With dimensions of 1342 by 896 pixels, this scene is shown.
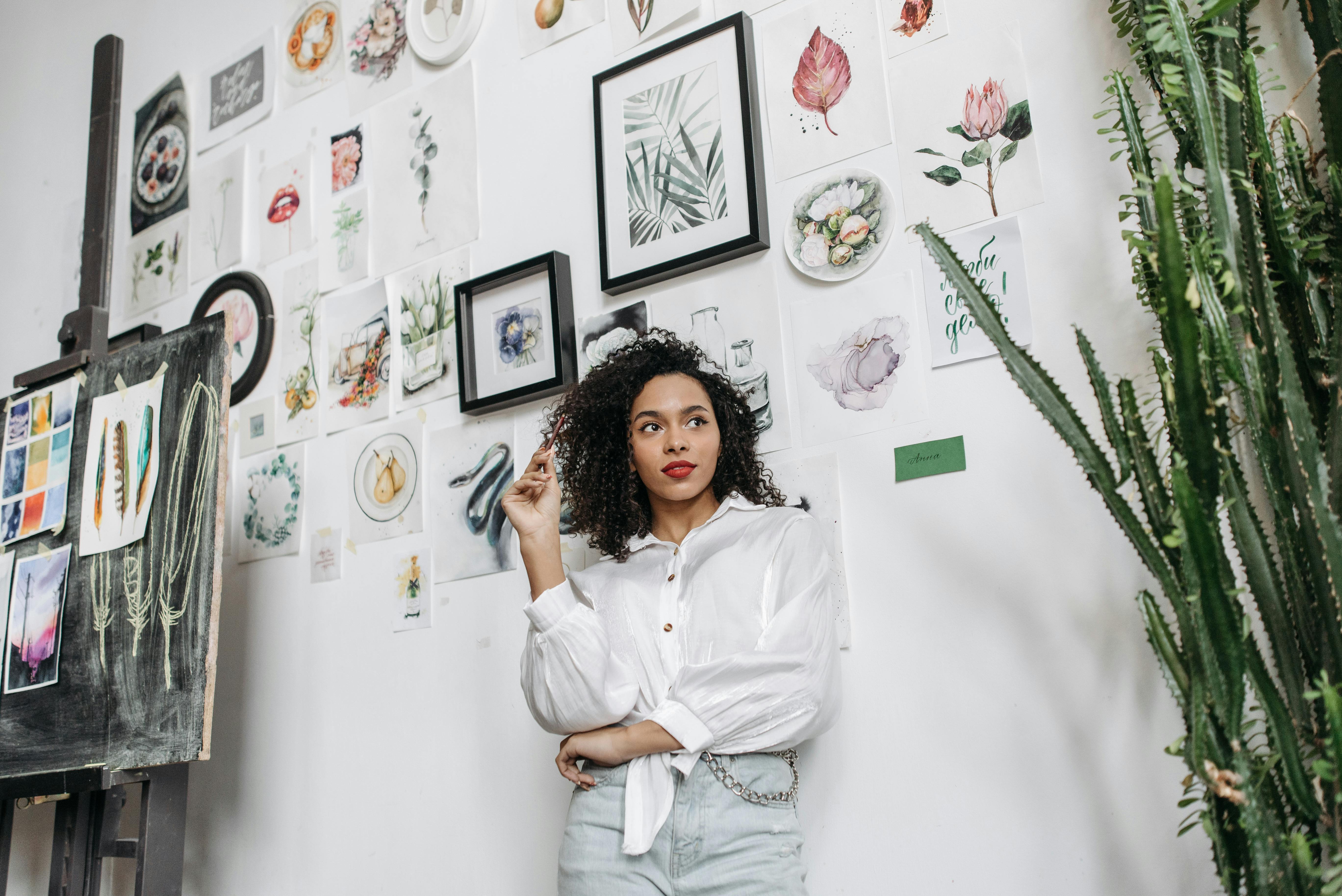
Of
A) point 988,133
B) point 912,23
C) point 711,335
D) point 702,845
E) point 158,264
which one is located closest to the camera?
point 702,845

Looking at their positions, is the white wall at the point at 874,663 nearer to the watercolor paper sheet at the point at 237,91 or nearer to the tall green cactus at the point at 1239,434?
the watercolor paper sheet at the point at 237,91

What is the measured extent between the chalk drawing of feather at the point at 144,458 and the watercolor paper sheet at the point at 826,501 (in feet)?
4.26

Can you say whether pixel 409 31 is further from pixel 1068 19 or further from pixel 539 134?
pixel 1068 19

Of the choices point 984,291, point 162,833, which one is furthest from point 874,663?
point 162,833

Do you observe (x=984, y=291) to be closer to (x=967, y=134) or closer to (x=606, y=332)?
(x=967, y=134)

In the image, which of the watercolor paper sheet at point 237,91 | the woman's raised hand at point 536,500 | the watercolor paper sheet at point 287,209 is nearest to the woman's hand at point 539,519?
the woman's raised hand at point 536,500

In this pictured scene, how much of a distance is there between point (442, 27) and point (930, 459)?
4.89 feet

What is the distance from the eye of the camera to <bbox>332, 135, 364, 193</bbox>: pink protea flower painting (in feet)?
7.93

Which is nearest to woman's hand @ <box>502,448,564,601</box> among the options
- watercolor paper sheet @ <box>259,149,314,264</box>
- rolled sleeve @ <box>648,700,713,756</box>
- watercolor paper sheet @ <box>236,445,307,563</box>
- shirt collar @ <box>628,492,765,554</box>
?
shirt collar @ <box>628,492,765,554</box>

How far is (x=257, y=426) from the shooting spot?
2.47m

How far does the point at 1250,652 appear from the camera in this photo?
103cm

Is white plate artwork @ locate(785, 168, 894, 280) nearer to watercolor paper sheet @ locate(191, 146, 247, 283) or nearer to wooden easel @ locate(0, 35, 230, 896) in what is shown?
wooden easel @ locate(0, 35, 230, 896)

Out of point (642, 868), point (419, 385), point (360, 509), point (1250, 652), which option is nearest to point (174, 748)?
point (360, 509)

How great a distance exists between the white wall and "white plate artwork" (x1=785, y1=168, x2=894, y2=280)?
0.09 feet
